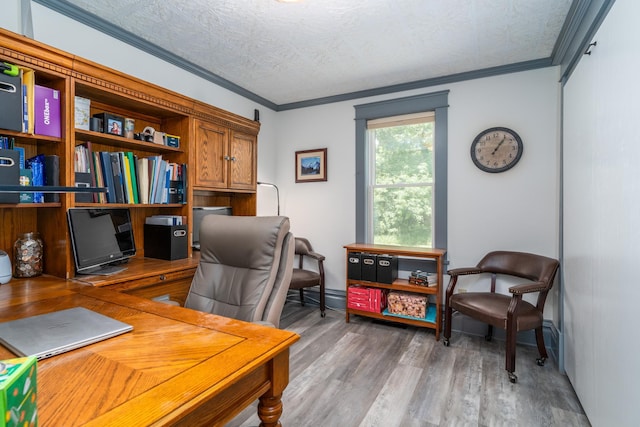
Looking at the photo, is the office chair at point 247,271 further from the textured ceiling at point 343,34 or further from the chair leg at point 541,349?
the chair leg at point 541,349

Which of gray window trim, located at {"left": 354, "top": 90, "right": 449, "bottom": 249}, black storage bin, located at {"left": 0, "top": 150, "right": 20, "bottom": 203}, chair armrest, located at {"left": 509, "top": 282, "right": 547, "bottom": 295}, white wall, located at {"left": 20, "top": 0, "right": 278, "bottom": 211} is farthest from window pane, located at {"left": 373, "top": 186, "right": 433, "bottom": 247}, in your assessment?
black storage bin, located at {"left": 0, "top": 150, "right": 20, "bottom": 203}

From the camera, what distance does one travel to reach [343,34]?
2.43 m

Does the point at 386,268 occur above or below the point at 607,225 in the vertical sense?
below

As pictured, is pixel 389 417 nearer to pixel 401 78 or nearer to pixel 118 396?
pixel 118 396

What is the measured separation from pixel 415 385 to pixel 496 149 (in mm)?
2200

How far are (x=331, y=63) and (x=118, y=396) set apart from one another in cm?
289

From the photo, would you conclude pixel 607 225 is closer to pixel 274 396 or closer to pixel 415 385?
pixel 415 385

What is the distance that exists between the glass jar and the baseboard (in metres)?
2.64

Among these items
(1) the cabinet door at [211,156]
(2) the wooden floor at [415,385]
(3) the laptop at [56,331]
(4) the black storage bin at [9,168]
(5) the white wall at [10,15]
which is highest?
(5) the white wall at [10,15]

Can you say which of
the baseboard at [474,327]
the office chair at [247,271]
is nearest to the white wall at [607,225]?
the baseboard at [474,327]

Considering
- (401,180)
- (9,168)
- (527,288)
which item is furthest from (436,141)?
(9,168)

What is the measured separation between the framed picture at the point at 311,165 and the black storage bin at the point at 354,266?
1048mm

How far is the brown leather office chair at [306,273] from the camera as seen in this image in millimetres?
3389

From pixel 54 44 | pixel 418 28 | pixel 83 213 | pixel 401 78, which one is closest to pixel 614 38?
pixel 418 28
